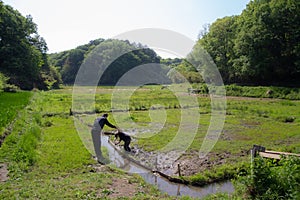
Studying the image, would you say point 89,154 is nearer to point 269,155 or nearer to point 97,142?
point 97,142

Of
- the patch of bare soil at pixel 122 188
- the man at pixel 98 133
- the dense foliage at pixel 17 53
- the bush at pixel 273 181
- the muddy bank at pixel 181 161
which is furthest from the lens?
the dense foliage at pixel 17 53

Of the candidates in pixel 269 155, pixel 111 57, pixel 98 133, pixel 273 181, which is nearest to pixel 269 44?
pixel 111 57

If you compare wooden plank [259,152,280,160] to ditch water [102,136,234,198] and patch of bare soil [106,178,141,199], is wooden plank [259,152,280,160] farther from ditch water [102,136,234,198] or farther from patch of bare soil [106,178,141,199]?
patch of bare soil [106,178,141,199]

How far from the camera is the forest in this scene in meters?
38.4

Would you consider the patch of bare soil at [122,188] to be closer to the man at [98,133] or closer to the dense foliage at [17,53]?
the man at [98,133]

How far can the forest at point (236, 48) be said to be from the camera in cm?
3841

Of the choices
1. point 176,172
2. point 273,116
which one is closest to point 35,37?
point 273,116

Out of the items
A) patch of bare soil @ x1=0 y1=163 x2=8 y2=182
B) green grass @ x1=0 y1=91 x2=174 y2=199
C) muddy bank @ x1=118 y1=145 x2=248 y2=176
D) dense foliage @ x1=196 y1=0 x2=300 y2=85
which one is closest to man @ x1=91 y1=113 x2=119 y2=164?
green grass @ x1=0 y1=91 x2=174 y2=199

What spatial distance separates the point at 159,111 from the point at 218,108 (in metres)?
5.85

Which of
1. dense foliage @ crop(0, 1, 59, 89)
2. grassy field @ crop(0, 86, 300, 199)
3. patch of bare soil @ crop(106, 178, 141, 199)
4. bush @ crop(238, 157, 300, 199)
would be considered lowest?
patch of bare soil @ crop(106, 178, 141, 199)

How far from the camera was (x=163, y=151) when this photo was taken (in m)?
12.0

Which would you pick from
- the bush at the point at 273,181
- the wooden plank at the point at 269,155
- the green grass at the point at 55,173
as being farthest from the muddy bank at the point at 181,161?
the bush at the point at 273,181

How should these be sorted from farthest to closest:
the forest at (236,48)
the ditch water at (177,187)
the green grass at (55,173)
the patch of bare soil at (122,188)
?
the forest at (236,48) < the ditch water at (177,187) < the patch of bare soil at (122,188) < the green grass at (55,173)

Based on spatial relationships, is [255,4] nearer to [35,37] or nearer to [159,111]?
[159,111]
